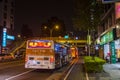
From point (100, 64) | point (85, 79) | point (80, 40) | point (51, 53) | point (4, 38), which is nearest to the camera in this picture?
point (85, 79)

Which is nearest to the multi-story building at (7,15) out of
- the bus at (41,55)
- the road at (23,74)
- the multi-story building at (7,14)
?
the multi-story building at (7,14)

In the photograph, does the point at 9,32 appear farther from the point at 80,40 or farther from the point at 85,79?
the point at 85,79

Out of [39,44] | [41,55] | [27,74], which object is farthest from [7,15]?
[27,74]

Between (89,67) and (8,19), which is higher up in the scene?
(8,19)

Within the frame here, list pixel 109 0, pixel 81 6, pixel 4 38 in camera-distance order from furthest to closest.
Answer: pixel 4 38, pixel 81 6, pixel 109 0

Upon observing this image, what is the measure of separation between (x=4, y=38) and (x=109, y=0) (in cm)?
8066

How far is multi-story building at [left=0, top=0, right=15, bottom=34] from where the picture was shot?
10248 cm

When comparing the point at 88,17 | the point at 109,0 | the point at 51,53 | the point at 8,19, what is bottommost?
the point at 51,53

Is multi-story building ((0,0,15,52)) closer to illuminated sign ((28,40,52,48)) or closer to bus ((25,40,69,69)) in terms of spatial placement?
illuminated sign ((28,40,52,48))

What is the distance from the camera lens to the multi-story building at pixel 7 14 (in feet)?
336

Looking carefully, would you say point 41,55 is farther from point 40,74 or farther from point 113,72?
point 113,72

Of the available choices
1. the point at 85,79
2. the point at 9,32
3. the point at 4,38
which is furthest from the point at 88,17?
the point at 9,32

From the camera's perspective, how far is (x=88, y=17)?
28.8 metres

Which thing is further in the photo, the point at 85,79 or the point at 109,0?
the point at 85,79
